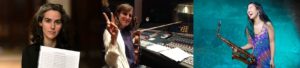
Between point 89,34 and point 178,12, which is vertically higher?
point 178,12

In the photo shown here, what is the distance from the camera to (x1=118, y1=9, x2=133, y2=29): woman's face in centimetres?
195

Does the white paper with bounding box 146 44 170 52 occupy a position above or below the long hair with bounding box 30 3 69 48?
below

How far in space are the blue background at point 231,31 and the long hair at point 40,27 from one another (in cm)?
75

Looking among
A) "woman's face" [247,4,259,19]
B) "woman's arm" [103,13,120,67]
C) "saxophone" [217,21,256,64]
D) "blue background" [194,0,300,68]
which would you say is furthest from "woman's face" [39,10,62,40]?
"woman's face" [247,4,259,19]

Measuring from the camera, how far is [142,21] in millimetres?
1886

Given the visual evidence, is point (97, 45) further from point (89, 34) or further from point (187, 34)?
point (187, 34)

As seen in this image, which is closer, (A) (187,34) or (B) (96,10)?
(A) (187,34)

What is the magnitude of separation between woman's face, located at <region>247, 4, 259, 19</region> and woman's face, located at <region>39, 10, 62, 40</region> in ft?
3.32

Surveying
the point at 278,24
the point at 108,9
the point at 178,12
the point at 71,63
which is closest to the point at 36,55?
the point at 71,63

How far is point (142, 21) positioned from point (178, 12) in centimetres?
21

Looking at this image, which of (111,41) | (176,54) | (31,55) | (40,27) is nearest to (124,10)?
(111,41)

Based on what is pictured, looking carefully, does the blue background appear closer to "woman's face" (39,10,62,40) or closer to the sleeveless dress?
the sleeveless dress

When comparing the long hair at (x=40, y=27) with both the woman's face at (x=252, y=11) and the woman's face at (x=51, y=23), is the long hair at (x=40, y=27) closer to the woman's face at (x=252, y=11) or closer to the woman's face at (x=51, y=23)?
the woman's face at (x=51, y=23)

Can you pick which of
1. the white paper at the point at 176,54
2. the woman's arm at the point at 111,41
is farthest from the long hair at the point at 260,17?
the woman's arm at the point at 111,41
